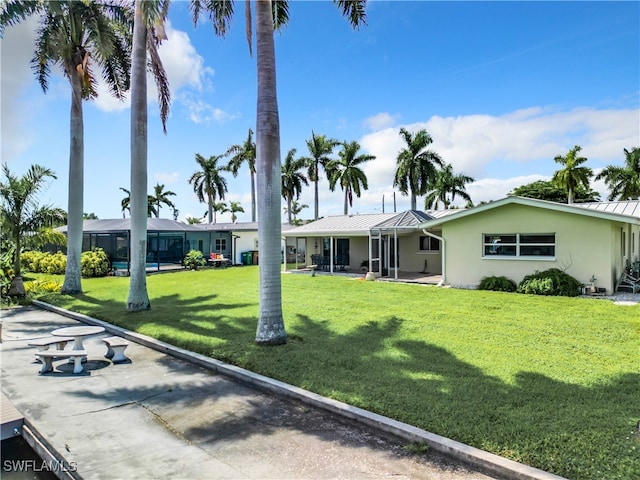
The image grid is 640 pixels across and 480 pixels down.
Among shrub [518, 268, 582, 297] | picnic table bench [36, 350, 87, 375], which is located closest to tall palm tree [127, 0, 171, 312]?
picnic table bench [36, 350, 87, 375]

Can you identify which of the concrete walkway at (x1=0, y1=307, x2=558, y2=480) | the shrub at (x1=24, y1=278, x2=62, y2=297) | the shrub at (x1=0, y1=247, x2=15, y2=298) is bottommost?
the concrete walkway at (x1=0, y1=307, x2=558, y2=480)

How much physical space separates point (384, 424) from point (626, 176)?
159ft

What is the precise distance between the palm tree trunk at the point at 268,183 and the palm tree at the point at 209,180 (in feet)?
132

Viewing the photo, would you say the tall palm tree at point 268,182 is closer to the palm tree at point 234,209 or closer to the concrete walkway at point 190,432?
the concrete walkway at point 190,432

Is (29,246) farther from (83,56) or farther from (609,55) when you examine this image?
(609,55)

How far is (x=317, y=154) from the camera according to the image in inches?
1647

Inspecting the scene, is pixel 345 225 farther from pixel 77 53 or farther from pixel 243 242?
pixel 77 53

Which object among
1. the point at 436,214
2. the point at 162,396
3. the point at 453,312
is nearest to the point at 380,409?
the point at 162,396

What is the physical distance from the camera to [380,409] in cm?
516

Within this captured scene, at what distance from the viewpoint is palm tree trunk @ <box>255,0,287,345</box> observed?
8.30m

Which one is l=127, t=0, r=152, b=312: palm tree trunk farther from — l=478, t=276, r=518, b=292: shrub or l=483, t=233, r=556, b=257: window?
l=483, t=233, r=556, b=257: window

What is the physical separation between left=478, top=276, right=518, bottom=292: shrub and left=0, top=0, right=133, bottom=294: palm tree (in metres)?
16.6

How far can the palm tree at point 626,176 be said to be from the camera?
1610 inches

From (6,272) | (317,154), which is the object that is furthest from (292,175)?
(6,272)
